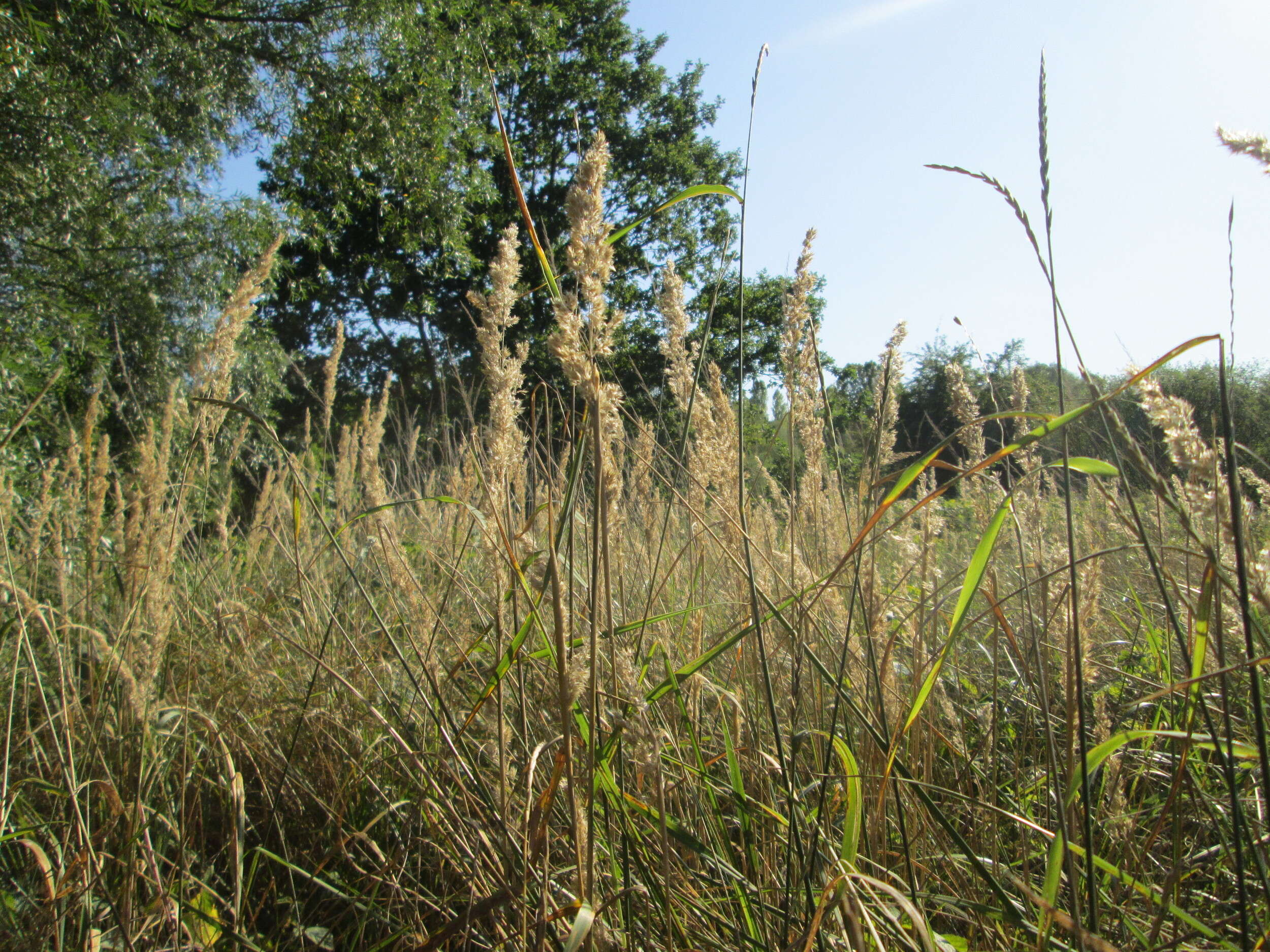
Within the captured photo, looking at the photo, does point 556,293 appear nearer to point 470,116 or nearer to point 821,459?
point 821,459

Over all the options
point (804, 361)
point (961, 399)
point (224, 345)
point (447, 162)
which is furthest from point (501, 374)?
point (447, 162)

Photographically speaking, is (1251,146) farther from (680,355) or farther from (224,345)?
(224,345)

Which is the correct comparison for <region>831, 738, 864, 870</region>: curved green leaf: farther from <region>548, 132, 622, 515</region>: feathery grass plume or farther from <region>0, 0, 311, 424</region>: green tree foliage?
<region>0, 0, 311, 424</region>: green tree foliage

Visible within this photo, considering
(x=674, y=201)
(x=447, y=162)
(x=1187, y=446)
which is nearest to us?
(x=1187, y=446)

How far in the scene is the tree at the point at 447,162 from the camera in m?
9.04

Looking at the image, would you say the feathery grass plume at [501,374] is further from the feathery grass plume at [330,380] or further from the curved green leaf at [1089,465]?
the feathery grass plume at [330,380]

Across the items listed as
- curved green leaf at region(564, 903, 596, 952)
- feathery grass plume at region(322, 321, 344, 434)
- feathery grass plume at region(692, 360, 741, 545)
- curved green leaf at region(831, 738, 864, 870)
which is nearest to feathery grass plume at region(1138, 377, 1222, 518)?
curved green leaf at region(831, 738, 864, 870)

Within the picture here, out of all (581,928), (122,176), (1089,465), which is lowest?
(581,928)

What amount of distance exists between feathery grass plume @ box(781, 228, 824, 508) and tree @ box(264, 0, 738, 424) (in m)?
6.54

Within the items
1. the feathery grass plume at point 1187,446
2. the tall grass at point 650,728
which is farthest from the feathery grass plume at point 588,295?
the feathery grass plume at point 1187,446

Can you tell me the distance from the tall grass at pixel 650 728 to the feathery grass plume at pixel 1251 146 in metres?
0.21

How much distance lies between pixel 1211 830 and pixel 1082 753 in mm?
919

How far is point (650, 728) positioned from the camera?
0.80 meters

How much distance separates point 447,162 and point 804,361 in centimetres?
1086
